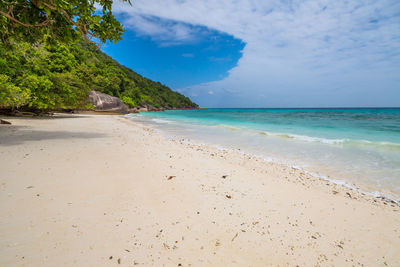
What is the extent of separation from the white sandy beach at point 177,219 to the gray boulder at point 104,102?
104ft

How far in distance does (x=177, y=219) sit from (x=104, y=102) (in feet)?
121

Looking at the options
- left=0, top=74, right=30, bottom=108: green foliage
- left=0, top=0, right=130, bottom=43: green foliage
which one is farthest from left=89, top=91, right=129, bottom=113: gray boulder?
left=0, top=0, right=130, bottom=43: green foliage

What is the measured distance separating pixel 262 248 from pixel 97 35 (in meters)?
6.90

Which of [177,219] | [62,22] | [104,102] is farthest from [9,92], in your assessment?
[104,102]

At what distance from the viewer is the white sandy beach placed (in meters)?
1.91

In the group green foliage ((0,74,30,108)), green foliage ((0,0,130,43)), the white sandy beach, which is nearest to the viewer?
the white sandy beach

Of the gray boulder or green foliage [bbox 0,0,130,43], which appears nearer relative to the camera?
green foliage [bbox 0,0,130,43]

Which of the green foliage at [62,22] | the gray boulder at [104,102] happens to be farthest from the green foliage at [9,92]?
the gray boulder at [104,102]

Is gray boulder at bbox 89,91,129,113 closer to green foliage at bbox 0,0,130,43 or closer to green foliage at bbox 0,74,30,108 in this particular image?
green foliage at bbox 0,74,30,108

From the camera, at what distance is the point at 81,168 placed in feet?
13.6

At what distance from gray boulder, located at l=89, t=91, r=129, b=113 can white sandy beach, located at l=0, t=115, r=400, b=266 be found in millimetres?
31726

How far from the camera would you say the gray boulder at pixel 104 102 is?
3181 centimetres

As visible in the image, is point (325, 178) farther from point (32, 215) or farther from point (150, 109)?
point (150, 109)

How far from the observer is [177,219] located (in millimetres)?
2541
